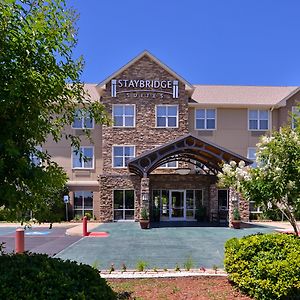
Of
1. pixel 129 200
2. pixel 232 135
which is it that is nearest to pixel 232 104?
pixel 232 135

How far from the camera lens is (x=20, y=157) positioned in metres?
4.18

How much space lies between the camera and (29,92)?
14.1 feet

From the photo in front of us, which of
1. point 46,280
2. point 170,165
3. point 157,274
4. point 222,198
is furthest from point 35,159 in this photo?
point 222,198

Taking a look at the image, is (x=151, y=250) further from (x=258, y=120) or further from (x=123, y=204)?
(x=258, y=120)

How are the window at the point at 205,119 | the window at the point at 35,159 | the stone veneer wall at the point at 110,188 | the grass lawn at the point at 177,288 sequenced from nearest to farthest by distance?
the window at the point at 35,159 < the grass lawn at the point at 177,288 < the stone veneer wall at the point at 110,188 < the window at the point at 205,119

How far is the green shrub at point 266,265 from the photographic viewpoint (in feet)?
19.8

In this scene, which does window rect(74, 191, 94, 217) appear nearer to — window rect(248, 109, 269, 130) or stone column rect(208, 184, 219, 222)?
stone column rect(208, 184, 219, 222)

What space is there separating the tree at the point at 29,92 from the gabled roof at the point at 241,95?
2506 centimetres

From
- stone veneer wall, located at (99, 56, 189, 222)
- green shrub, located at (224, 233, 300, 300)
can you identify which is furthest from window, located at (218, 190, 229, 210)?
green shrub, located at (224, 233, 300, 300)

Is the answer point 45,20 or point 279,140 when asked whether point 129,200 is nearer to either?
point 279,140

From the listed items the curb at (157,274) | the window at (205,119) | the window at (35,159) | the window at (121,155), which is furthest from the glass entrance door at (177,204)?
the window at (35,159)

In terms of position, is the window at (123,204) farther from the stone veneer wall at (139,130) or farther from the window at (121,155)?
Result: the window at (121,155)

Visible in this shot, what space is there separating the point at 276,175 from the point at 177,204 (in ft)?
71.1

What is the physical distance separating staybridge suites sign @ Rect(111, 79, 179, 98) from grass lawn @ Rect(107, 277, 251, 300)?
2220 centimetres
